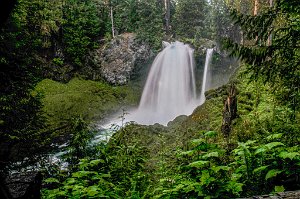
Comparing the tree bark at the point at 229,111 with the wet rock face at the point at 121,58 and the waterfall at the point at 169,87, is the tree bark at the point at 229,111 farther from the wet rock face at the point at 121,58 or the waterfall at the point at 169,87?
the wet rock face at the point at 121,58

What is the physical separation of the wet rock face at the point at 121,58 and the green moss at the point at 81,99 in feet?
4.41

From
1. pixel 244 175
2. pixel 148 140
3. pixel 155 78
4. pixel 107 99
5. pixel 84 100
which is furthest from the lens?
pixel 155 78

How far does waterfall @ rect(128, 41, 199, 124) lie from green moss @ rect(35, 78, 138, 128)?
1824mm

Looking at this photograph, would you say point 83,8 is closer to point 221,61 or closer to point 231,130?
point 221,61

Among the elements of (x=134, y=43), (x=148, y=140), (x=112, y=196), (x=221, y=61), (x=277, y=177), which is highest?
(x=134, y=43)

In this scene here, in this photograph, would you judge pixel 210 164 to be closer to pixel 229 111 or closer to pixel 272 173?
pixel 272 173

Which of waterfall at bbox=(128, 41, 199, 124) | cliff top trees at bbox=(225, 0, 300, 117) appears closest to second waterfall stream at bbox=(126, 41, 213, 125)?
waterfall at bbox=(128, 41, 199, 124)

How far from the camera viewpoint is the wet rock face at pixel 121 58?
31.0 metres

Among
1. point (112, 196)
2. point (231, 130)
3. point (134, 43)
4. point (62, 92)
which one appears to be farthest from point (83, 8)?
point (112, 196)

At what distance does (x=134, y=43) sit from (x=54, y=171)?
85.9 ft

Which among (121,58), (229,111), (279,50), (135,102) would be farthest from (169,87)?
(279,50)

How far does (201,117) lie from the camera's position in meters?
13.1

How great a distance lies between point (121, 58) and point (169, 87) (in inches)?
256

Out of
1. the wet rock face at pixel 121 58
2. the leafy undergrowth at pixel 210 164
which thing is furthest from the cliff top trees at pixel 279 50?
the wet rock face at pixel 121 58
